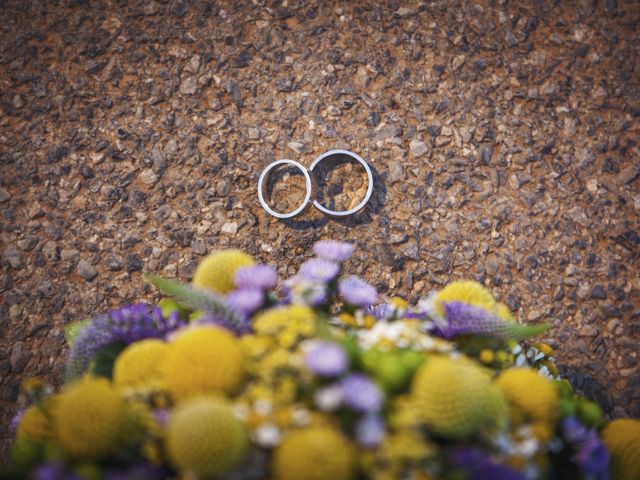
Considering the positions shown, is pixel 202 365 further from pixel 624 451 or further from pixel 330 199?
pixel 330 199

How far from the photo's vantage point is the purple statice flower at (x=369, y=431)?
21.9 inches

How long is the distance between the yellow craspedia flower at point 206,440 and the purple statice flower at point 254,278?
0.63ft

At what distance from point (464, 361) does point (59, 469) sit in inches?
16.3

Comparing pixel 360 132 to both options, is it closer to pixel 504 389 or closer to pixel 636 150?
pixel 636 150

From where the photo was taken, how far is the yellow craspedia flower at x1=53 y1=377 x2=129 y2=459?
57cm

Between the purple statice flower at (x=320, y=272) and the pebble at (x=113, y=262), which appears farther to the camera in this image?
the pebble at (x=113, y=262)

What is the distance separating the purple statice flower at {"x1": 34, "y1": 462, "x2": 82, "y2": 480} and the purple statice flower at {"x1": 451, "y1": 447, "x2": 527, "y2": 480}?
349 mm

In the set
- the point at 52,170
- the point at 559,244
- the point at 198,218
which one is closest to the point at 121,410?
the point at 198,218

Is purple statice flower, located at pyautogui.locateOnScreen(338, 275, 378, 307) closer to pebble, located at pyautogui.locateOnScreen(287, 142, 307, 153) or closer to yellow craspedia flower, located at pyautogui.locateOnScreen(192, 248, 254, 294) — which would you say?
yellow craspedia flower, located at pyautogui.locateOnScreen(192, 248, 254, 294)

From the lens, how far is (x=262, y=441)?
0.56 m

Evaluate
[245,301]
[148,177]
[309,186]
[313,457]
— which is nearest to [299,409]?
[313,457]

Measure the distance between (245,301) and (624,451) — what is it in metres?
0.46

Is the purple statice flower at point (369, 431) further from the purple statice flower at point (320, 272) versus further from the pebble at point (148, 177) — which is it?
the pebble at point (148, 177)

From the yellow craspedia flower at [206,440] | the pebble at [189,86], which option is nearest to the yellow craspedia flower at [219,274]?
the yellow craspedia flower at [206,440]
